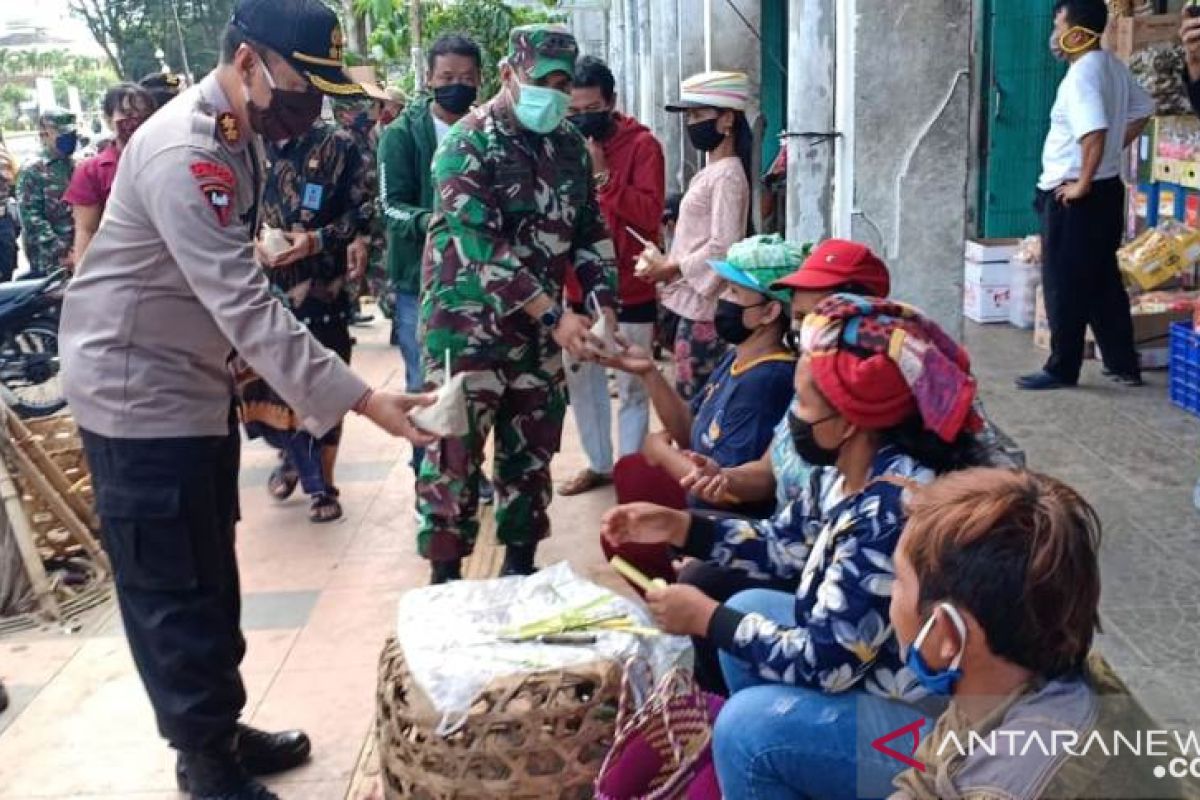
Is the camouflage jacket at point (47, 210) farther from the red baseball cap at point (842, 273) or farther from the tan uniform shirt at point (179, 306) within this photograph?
the red baseball cap at point (842, 273)

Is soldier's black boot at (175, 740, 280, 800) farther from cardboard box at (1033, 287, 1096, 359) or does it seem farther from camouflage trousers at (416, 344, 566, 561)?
cardboard box at (1033, 287, 1096, 359)

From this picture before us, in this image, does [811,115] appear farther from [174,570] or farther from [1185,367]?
[174,570]

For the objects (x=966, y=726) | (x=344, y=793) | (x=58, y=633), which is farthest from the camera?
(x=58, y=633)

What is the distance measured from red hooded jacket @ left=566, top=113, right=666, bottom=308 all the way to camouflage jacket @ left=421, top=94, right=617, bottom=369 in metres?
1.24

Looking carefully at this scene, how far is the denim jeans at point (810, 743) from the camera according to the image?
2.07m

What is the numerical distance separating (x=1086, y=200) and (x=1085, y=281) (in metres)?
0.39

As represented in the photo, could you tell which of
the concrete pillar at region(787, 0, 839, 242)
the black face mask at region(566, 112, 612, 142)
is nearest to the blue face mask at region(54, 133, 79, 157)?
the black face mask at region(566, 112, 612, 142)

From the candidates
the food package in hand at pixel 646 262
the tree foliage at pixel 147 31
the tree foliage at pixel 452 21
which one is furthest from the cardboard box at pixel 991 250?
the tree foliage at pixel 147 31

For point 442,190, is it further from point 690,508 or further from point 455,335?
point 690,508

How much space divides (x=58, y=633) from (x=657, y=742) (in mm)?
2605

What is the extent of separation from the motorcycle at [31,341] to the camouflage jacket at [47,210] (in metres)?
0.56

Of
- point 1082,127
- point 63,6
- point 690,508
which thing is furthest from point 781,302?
point 63,6

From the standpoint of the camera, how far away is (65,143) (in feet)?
27.0

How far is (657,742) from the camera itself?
232cm
